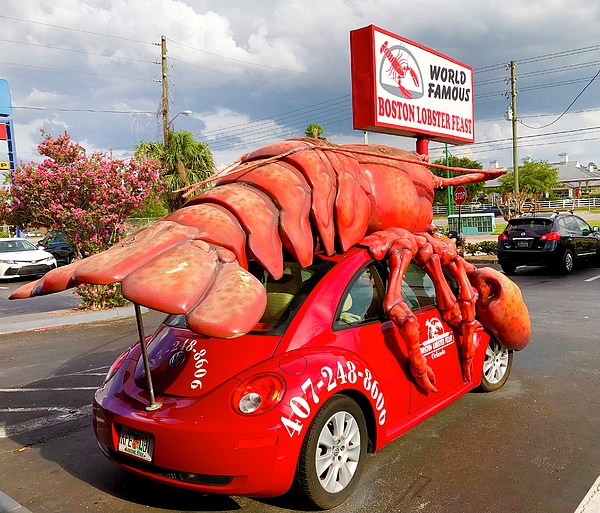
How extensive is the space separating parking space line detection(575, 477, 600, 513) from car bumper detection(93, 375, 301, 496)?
5.28 feet

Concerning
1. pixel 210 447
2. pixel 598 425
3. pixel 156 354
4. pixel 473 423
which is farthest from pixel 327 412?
pixel 598 425

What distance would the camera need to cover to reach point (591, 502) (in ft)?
9.91

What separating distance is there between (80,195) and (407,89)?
8011 mm

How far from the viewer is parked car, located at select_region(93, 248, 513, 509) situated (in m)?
2.74

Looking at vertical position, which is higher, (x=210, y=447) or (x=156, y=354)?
(x=156, y=354)

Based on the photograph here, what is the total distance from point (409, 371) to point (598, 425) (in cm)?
171

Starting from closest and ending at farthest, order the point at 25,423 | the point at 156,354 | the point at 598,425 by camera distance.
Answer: the point at 156,354, the point at 598,425, the point at 25,423

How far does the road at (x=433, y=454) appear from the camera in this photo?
3127 mm

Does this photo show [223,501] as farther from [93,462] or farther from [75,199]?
[75,199]

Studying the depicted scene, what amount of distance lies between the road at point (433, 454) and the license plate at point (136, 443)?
412 millimetres

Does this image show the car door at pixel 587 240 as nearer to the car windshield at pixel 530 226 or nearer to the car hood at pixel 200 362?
the car windshield at pixel 530 226

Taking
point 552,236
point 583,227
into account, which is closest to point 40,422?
point 552,236

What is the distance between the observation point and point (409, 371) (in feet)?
11.8

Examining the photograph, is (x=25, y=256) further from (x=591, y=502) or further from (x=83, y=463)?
Result: (x=591, y=502)
